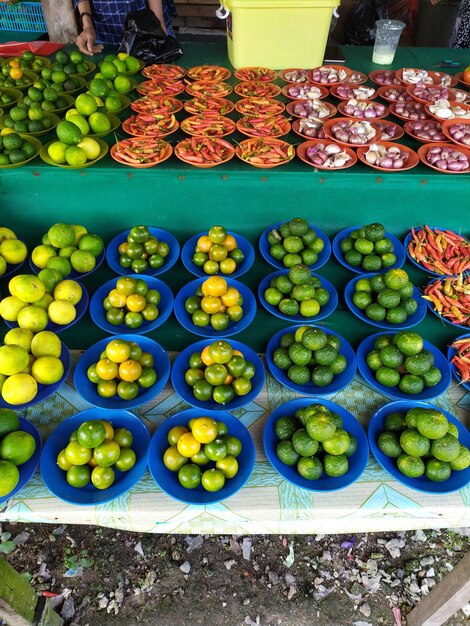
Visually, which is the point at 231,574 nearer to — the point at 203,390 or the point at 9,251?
the point at 203,390

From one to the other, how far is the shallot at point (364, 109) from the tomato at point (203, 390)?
82.5 inches

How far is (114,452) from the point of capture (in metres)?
1.58

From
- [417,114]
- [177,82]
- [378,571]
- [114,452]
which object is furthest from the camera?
[177,82]

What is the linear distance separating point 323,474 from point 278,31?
302cm

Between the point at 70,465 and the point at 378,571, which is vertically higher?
the point at 70,465

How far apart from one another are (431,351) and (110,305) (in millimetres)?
1678

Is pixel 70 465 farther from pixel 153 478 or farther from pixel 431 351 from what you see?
pixel 431 351

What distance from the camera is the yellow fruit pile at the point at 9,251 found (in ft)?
7.35

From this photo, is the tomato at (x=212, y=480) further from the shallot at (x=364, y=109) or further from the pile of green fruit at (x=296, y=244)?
the shallot at (x=364, y=109)

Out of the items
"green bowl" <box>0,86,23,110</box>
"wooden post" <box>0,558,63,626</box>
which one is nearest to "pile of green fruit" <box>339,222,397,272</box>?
"wooden post" <box>0,558,63,626</box>

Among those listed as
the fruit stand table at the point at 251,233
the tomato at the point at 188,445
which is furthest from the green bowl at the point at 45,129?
the tomato at the point at 188,445

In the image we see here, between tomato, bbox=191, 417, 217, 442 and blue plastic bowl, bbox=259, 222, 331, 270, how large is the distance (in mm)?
1090

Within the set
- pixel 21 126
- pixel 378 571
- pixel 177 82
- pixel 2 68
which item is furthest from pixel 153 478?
pixel 2 68

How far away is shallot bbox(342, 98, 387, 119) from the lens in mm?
2722
